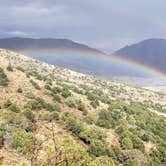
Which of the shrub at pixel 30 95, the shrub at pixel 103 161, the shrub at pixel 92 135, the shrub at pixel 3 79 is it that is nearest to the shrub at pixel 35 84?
the shrub at pixel 3 79

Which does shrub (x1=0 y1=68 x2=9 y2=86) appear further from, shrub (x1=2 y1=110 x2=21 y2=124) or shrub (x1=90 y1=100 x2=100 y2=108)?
shrub (x1=90 y1=100 x2=100 y2=108)

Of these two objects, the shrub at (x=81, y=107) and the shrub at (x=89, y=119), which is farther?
the shrub at (x=81, y=107)

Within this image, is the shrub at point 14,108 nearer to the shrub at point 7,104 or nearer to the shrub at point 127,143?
the shrub at point 7,104

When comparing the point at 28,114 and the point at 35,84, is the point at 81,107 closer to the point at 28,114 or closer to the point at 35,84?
the point at 35,84

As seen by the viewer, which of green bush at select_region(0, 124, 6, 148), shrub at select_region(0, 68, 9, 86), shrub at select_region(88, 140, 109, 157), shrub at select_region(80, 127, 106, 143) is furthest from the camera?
shrub at select_region(0, 68, 9, 86)

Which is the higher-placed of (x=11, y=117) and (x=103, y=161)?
(x=11, y=117)

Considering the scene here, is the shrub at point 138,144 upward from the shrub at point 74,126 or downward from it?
downward

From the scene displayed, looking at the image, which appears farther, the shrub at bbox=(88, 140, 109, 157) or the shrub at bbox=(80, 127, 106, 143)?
the shrub at bbox=(80, 127, 106, 143)

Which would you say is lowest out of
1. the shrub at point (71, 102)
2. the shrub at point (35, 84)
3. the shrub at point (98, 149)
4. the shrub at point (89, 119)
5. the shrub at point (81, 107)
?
the shrub at point (98, 149)

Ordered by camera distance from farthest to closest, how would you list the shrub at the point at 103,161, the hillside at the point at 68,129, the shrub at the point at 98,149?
1. the shrub at the point at 98,149
2. the shrub at the point at 103,161
3. the hillside at the point at 68,129

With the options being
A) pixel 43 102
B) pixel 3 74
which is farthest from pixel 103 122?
pixel 3 74

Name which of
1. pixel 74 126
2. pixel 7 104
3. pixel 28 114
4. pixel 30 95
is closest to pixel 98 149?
pixel 74 126

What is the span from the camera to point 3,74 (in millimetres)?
37625

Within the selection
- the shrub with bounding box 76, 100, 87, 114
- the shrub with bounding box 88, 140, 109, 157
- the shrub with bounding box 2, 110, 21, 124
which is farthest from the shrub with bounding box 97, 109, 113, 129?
the shrub with bounding box 2, 110, 21, 124
